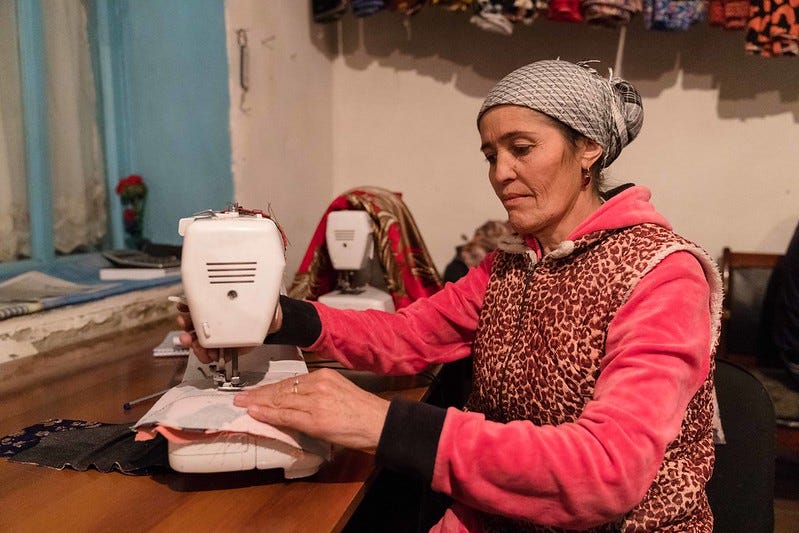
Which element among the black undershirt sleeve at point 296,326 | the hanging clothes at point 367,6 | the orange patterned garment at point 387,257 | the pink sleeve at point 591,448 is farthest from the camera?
the hanging clothes at point 367,6

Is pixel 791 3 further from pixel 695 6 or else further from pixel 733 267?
pixel 733 267

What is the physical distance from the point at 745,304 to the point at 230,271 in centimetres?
228

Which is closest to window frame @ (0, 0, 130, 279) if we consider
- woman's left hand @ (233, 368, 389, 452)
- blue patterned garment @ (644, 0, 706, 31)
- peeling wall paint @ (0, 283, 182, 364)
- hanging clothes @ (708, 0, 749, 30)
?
peeling wall paint @ (0, 283, 182, 364)

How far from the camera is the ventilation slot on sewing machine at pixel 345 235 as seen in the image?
70.8 inches

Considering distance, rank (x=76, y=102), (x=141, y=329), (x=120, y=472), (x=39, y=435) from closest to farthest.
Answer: (x=120, y=472) → (x=39, y=435) → (x=141, y=329) → (x=76, y=102)

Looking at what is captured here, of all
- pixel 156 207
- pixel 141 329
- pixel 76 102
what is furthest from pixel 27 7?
pixel 141 329

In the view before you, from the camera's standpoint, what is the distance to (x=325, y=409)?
34.4 inches

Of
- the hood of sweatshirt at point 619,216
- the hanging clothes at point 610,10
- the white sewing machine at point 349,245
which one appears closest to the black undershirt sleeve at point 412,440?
the hood of sweatshirt at point 619,216

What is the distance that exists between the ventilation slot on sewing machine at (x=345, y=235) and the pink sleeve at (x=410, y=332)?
480 mm

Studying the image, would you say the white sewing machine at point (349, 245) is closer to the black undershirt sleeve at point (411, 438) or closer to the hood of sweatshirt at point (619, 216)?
the hood of sweatshirt at point (619, 216)

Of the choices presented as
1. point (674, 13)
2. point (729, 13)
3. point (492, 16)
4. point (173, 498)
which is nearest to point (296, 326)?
point (173, 498)

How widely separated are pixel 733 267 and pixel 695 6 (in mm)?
1033

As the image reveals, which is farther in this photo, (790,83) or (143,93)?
(790,83)

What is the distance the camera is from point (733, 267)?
99.0 inches
